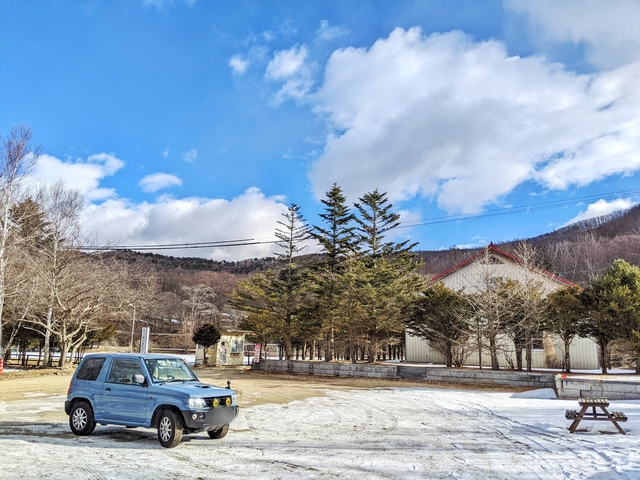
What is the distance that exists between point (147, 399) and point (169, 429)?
0.73 meters

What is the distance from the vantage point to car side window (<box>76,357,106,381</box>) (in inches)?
349

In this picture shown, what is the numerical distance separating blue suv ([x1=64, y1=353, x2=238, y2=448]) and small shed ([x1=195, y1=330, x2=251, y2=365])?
26094mm

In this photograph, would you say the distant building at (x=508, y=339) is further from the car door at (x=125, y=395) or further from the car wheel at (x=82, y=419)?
the car wheel at (x=82, y=419)

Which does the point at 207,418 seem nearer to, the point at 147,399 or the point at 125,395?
the point at 147,399

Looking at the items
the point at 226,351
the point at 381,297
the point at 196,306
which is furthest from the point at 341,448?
the point at 196,306

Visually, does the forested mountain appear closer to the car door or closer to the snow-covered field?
the snow-covered field

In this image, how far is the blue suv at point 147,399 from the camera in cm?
784

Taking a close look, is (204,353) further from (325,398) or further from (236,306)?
(325,398)

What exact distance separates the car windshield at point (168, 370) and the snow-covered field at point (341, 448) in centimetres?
111

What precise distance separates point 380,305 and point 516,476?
63.5ft

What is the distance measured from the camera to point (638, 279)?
21781 millimetres

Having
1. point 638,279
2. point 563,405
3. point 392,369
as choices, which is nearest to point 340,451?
point 563,405

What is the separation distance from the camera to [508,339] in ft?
94.8

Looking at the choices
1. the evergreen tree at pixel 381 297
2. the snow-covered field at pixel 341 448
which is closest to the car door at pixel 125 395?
the snow-covered field at pixel 341 448
